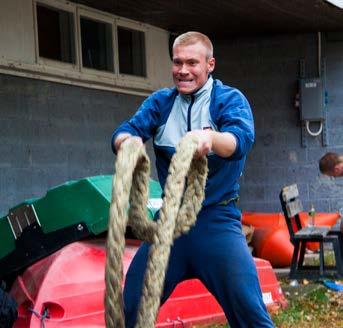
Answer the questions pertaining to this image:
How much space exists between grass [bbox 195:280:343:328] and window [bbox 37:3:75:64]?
10.8 feet

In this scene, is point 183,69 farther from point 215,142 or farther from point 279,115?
point 279,115

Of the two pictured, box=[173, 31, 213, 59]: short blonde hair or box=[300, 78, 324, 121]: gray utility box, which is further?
box=[300, 78, 324, 121]: gray utility box

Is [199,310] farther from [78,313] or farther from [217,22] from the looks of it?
[217,22]

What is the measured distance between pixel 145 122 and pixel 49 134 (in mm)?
5081

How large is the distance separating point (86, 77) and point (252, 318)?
6053mm

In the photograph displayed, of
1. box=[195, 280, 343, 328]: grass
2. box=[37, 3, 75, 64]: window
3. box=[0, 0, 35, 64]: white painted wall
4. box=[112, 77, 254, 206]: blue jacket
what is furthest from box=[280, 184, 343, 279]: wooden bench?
box=[112, 77, 254, 206]: blue jacket

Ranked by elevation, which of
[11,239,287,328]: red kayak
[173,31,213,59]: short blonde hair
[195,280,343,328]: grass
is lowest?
[195,280,343,328]: grass

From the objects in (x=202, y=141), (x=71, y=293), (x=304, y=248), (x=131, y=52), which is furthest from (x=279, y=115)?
(x=202, y=141)

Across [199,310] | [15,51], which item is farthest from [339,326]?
[15,51]

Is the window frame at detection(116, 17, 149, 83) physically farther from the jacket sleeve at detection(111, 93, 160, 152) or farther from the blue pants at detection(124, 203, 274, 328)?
the blue pants at detection(124, 203, 274, 328)

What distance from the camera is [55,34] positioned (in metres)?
9.54

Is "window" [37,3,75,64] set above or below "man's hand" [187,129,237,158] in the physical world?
Result: above

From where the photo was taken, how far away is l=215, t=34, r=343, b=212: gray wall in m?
12.5

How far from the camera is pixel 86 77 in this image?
9.86 meters
